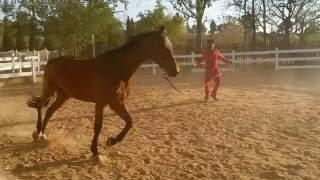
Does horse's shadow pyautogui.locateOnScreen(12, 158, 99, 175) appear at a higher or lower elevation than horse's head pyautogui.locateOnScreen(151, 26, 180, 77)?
lower

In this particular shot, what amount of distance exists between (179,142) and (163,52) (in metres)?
1.60

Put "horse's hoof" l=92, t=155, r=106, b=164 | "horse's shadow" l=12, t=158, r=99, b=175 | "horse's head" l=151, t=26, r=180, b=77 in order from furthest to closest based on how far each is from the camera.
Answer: "horse's head" l=151, t=26, r=180, b=77 → "horse's hoof" l=92, t=155, r=106, b=164 → "horse's shadow" l=12, t=158, r=99, b=175

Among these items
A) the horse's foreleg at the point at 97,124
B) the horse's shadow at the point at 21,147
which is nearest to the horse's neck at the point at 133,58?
the horse's foreleg at the point at 97,124

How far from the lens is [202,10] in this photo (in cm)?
2866

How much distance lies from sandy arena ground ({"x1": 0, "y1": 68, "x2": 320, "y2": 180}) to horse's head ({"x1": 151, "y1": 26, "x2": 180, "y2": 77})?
4.12 ft

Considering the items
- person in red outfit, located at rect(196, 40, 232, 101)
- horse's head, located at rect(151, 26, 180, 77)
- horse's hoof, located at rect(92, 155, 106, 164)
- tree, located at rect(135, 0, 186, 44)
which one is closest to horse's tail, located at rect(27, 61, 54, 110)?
horse's hoof, located at rect(92, 155, 106, 164)

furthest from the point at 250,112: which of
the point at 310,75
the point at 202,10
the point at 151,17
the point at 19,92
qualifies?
the point at 151,17

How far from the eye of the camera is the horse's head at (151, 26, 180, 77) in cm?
618

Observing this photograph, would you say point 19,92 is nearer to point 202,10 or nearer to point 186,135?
point 186,135

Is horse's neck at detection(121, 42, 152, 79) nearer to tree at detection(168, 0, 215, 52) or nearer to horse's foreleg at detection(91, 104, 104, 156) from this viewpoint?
horse's foreleg at detection(91, 104, 104, 156)

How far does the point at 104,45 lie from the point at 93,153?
96.6 feet

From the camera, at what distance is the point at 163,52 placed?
244 inches

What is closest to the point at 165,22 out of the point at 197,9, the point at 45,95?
the point at 197,9

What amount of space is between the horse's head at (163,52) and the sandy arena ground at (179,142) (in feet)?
4.12
